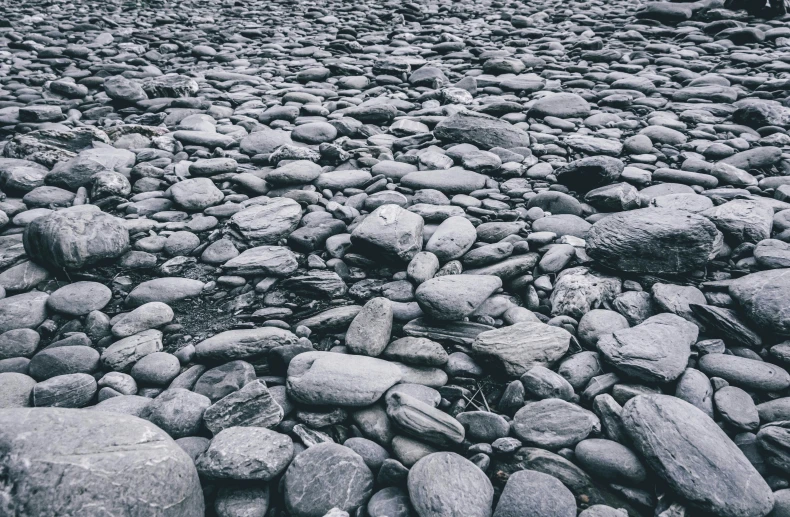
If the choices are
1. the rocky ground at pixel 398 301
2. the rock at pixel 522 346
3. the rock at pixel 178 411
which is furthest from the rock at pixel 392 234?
the rock at pixel 178 411

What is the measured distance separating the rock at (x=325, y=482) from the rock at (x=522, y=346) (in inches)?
24.5

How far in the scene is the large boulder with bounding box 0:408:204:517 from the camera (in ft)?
3.77

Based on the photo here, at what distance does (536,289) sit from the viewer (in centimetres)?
215

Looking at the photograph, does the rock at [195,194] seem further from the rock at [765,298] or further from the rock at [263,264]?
the rock at [765,298]

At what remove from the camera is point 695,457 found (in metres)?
1.36

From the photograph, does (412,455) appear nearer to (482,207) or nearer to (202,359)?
(202,359)

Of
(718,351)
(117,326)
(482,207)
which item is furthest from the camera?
(482,207)

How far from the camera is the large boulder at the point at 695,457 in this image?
1289mm

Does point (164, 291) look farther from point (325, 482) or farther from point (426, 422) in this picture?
point (426, 422)

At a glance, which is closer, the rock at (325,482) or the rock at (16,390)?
the rock at (325,482)

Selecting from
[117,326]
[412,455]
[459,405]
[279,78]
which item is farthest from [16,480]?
[279,78]

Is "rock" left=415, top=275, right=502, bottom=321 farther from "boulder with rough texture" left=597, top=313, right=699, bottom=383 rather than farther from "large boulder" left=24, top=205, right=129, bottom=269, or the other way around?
"large boulder" left=24, top=205, right=129, bottom=269

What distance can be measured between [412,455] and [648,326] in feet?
3.38

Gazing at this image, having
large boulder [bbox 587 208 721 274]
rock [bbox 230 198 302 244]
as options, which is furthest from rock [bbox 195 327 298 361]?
large boulder [bbox 587 208 721 274]
